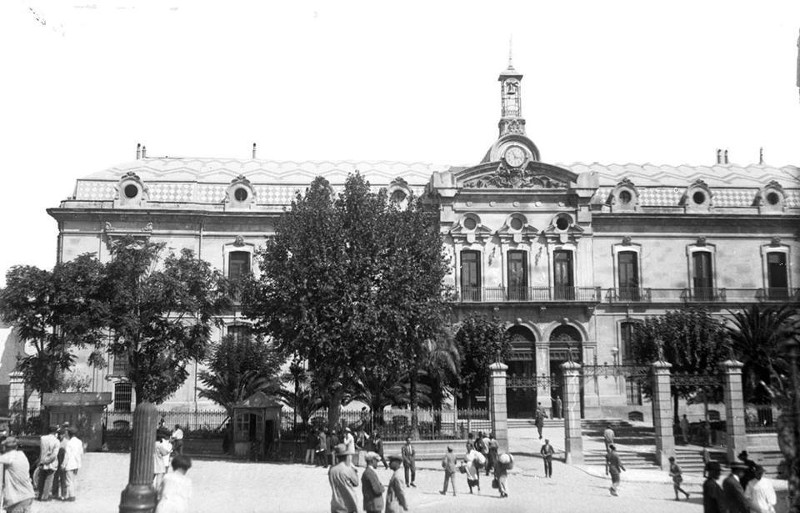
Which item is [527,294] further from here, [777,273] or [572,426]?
[572,426]

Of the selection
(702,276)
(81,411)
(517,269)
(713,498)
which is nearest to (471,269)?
(517,269)

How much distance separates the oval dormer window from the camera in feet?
132

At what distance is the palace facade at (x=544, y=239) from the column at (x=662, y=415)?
1075 centimetres

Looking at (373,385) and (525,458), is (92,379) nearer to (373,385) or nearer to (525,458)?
(373,385)

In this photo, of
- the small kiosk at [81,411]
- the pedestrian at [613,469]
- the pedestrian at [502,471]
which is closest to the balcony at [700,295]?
the pedestrian at [613,469]

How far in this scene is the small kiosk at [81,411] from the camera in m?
25.8

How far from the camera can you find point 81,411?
26.2 metres

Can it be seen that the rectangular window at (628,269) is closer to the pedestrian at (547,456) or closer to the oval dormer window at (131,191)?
the pedestrian at (547,456)

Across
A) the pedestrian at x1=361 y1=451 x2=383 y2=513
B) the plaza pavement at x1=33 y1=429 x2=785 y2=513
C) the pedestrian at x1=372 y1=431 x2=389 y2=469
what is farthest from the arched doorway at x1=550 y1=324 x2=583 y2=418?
the pedestrian at x1=361 y1=451 x2=383 y2=513

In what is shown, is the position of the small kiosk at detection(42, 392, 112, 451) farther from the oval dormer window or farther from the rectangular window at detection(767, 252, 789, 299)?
the rectangular window at detection(767, 252, 789, 299)

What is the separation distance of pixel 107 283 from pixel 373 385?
31.3ft

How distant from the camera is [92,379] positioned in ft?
125

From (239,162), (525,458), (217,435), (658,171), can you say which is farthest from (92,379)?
(658,171)

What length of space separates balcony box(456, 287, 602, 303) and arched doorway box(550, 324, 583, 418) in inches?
58.8
